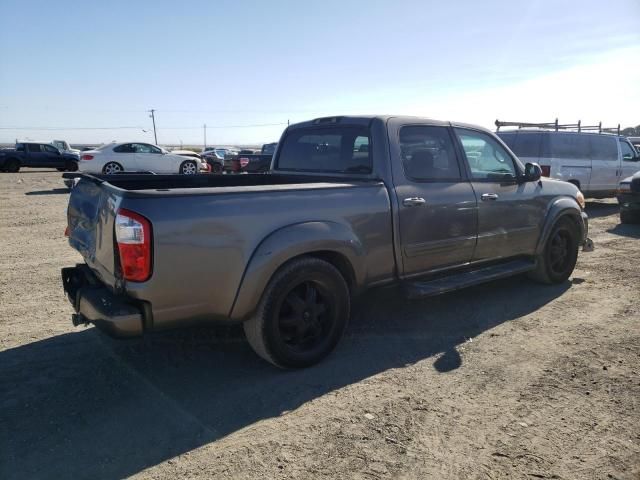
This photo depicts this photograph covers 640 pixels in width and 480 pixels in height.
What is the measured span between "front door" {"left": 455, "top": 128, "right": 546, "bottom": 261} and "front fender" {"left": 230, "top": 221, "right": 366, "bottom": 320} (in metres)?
1.84

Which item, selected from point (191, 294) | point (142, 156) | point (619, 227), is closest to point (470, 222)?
point (191, 294)

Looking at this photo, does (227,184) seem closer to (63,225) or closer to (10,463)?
(10,463)

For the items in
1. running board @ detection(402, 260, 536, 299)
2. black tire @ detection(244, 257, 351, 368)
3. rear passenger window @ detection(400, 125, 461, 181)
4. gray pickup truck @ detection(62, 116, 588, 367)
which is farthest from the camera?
rear passenger window @ detection(400, 125, 461, 181)

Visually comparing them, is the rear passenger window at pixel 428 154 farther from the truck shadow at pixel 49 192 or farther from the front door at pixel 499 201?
the truck shadow at pixel 49 192

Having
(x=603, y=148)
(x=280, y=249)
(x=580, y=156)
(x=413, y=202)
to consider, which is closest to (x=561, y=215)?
(x=413, y=202)

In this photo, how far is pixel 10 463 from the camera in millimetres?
2547

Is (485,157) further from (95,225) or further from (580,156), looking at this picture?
(580,156)

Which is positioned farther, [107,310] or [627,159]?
[627,159]

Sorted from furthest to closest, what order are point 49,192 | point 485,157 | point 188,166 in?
point 188,166, point 49,192, point 485,157

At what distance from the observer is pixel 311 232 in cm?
345

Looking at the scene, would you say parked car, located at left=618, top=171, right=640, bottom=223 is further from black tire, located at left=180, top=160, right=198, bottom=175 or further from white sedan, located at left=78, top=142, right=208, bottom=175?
white sedan, located at left=78, top=142, right=208, bottom=175

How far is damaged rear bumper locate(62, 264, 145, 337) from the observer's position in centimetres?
287

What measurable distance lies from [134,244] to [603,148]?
13015mm

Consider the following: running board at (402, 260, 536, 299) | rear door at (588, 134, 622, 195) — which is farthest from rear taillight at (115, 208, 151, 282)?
rear door at (588, 134, 622, 195)
